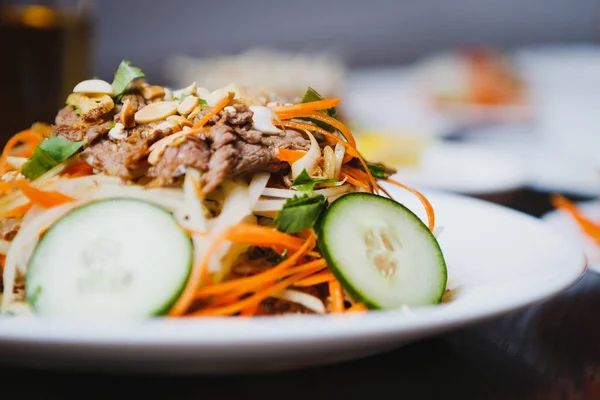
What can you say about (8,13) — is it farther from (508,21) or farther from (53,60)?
(508,21)

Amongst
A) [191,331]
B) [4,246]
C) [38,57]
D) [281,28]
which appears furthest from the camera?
[281,28]

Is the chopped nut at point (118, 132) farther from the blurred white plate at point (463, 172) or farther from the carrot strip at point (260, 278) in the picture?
the blurred white plate at point (463, 172)

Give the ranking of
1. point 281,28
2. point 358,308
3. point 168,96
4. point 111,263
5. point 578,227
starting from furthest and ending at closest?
point 281,28 → point 578,227 → point 168,96 → point 358,308 → point 111,263

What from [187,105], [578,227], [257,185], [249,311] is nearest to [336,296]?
[249,311]

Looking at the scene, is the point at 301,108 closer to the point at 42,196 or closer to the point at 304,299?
the point at 304,299

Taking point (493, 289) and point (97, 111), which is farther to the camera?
point (97, 111)

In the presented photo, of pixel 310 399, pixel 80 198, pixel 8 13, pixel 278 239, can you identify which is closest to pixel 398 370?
pixel 310 399
